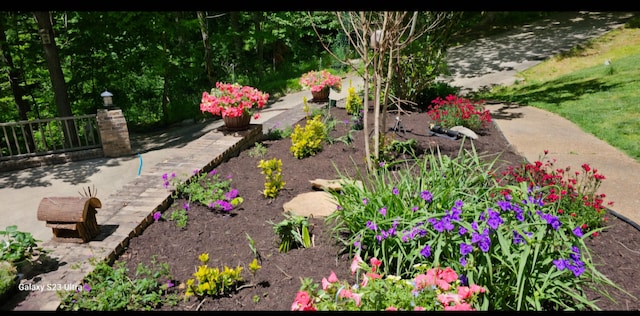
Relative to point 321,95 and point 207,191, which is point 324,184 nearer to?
point 207,191

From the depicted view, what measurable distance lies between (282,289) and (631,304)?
2.39 metres

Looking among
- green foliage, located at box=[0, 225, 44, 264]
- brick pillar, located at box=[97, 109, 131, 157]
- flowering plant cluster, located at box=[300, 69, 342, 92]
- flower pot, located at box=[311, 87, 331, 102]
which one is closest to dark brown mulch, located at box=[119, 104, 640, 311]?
green foliage, located at box=[0, 225, 44, 264]

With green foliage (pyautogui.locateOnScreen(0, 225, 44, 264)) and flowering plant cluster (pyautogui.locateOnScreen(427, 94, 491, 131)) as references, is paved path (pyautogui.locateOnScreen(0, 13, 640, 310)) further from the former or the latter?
flowering plant cluster (pyautogui.locateOnScreen(427, 94, 491, 131))

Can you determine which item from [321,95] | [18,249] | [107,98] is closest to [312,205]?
[18,249]

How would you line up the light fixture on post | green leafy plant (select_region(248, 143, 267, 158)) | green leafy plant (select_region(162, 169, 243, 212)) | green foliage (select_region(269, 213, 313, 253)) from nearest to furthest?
green foliage (select_region(269, 213, 313, 253)) < green leafy plant (select_region(162, 169, 243, 212)) < green leafy plant (select_region(248, 143, 267, 158)) < the light fixture on post

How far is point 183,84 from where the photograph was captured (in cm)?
1557

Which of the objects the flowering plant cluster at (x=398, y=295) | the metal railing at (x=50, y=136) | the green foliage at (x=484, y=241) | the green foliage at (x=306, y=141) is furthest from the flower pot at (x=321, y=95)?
the flowering plant cluster at (x=398, y=295)

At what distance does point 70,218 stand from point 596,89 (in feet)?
33.8

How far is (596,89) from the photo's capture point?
30.0ft

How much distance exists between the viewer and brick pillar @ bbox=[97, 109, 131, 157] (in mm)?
7324

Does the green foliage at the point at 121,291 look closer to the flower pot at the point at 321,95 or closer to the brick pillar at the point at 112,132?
the brick pillar at the point at 112,132

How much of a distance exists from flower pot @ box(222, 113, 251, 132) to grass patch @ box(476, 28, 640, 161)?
5726mm

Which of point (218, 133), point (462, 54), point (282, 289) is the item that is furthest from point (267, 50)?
point (282, 289)

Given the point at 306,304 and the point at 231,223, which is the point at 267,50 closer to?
the point at 231,223
